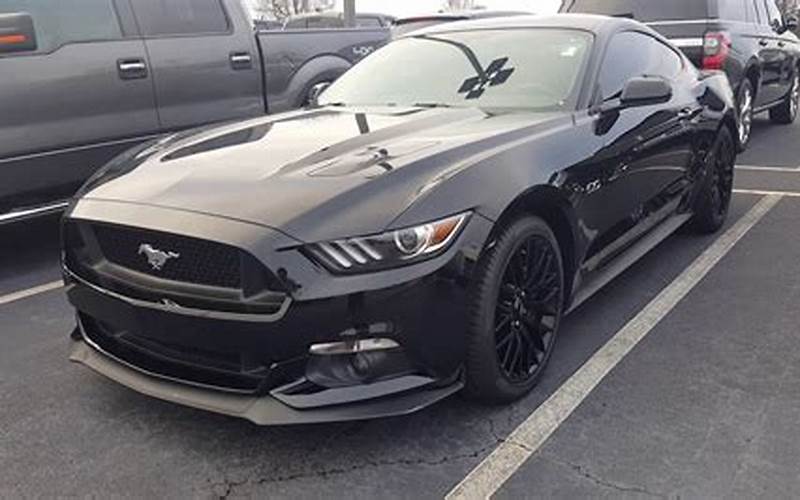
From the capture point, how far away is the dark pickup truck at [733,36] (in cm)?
803

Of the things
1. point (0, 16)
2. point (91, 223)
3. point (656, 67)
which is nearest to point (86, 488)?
point (91, 223)

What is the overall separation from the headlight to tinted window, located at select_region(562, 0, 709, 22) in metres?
6.45

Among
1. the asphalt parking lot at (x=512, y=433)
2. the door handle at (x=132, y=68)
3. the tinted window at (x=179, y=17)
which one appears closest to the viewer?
the asphalt parking lot at (x=512, y=433)

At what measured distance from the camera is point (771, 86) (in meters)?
9.60

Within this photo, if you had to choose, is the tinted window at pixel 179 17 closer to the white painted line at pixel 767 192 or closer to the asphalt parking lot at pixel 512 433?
the asphalt parking lot at pixel 512 433

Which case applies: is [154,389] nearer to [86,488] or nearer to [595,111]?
[86,488]

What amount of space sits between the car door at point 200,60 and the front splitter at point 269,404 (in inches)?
125

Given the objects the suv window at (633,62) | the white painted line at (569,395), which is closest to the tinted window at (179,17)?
the suv window at (633,62)

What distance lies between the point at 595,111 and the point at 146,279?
2.26m

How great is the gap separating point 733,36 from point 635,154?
4829mm

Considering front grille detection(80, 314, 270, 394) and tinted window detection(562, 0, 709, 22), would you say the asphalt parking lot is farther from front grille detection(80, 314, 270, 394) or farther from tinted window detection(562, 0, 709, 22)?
tinted window detection(562, 0, 709, 22)

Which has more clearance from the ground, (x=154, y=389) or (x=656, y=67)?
(x=656, y=67)

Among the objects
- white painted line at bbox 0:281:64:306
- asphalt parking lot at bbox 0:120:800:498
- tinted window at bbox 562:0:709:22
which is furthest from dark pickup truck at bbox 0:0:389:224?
tinted window at bbox 562:0:709:22

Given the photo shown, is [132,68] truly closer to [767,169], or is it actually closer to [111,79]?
[111,79]
